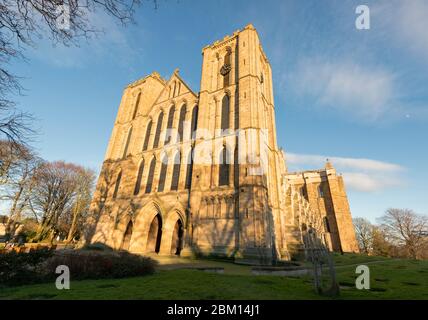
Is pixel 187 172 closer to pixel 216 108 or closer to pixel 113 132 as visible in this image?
pixel 216 108

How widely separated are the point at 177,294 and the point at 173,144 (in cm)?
1905

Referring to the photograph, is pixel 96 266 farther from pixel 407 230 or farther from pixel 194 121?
pixel 407 230

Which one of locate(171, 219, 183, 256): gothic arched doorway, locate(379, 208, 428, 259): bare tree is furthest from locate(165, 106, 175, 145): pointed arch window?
locate(379, 208, 428, 259): bare tree

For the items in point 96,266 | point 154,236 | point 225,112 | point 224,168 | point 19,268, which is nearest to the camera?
point 19,268

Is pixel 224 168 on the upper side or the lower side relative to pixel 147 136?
lower

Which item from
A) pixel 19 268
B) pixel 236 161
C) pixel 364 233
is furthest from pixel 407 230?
pixel 19 268

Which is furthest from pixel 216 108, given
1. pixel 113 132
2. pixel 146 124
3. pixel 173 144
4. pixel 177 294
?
pixel 177 294

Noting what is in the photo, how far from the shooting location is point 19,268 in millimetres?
7344

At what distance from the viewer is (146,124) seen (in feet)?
91.6

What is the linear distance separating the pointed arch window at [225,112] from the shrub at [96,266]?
1537 centimetres

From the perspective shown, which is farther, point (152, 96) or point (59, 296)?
point (152, 96)

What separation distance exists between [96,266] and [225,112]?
58.5 ft

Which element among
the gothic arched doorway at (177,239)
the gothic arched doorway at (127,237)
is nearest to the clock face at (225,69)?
the gothic arched doorway at (177,239)
